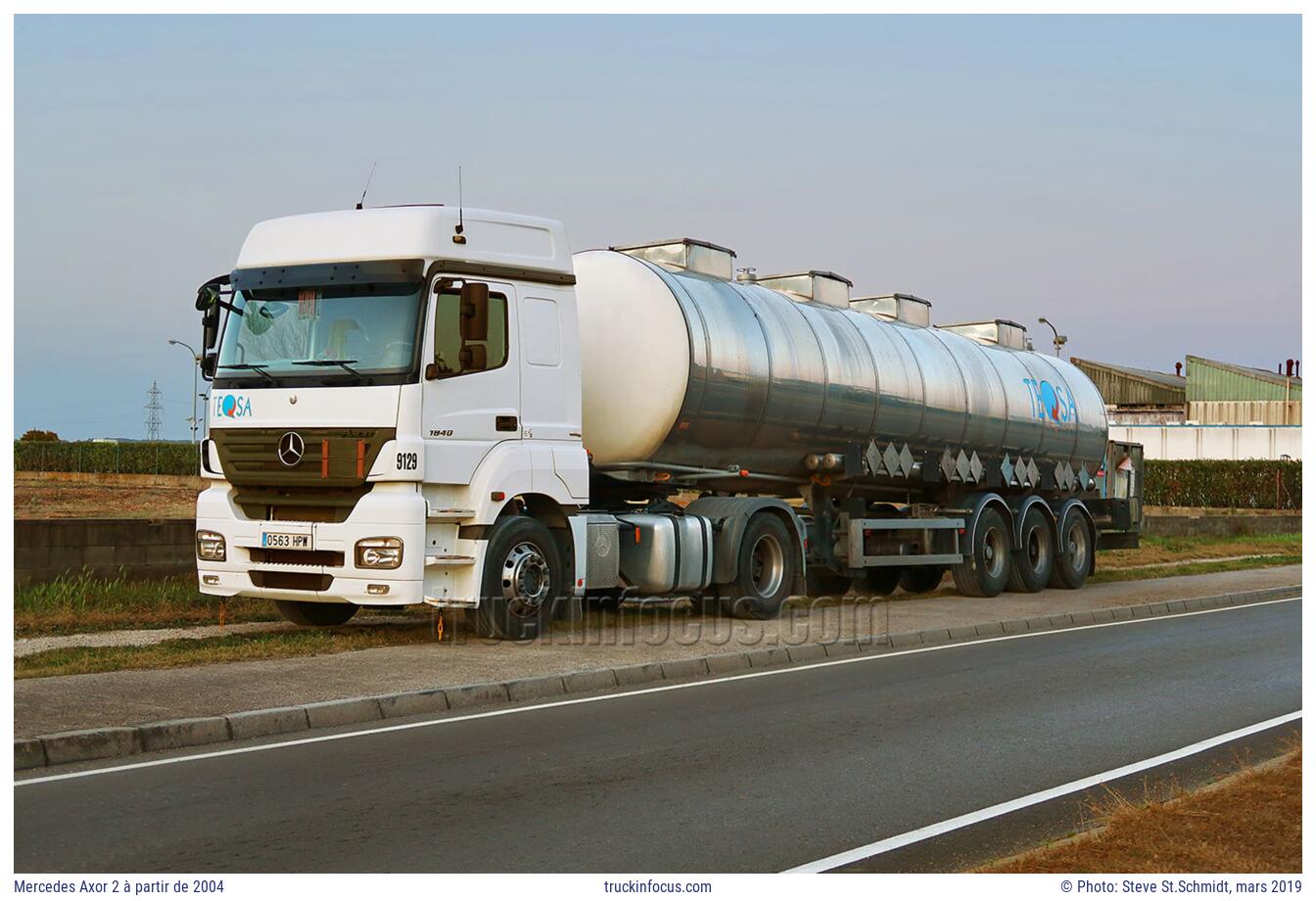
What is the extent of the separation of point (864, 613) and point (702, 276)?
453 centimetres

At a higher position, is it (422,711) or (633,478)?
(633,478)

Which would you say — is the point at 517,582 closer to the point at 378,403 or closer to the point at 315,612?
the point at 378,403

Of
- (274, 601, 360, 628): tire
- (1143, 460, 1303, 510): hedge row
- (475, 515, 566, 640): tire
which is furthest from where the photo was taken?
(1143, 460, 1303, 510): hedge row

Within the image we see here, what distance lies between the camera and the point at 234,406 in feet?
46.0

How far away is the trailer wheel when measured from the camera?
2314 centimetres

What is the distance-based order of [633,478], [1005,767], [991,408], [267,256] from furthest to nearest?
[991,408], [633,478], [267,256], [1005,767]

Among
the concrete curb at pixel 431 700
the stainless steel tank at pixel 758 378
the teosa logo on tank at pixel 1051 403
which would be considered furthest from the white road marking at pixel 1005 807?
the teosa logo on tank at pixel 1051 403

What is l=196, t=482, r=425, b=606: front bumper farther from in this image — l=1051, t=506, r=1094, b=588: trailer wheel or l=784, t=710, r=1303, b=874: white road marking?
l=1051, t=506, r=1094, b=588: trailer wheel

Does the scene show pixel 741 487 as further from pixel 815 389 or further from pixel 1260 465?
pixel 1260 465

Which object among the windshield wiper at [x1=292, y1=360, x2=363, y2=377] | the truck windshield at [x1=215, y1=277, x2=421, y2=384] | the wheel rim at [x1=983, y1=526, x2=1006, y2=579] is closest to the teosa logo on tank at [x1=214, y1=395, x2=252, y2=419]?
the truck windshield at [x1=215, y1=277, x2=421, y2=384]

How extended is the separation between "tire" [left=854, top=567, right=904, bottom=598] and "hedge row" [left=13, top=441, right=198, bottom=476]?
6204 centimetres

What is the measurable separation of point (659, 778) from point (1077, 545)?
1650 centimetres

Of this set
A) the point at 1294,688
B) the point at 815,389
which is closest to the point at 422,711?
the point at 1294,688
